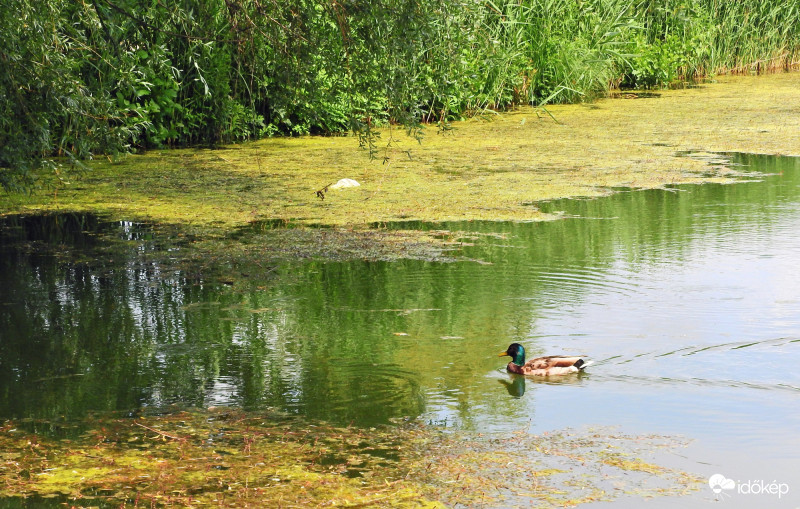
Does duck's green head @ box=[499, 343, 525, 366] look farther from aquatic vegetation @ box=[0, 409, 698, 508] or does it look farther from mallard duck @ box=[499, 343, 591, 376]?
aquatic vegetation @ box=[0, 409, 698, 508]

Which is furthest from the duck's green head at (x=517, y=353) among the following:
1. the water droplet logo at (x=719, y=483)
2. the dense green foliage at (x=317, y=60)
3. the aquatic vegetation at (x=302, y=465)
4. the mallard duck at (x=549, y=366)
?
the dense green foliage at (x=317, y=60)

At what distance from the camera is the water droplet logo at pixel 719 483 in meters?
3.22

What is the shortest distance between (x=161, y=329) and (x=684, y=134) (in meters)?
7.25

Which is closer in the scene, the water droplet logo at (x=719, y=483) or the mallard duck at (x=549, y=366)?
the water droplet logo at (x=719, y=483)

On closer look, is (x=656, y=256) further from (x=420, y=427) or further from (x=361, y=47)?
(x=420, y=427)

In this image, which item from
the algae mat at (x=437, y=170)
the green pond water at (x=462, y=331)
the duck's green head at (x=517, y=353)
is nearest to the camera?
the green pond water at (x=462, y=331)

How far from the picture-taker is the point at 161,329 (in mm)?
5059

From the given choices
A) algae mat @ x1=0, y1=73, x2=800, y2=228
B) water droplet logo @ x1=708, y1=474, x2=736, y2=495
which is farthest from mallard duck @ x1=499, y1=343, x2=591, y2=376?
algae mat @ x1=0, y1=73, x2=800, y2=228

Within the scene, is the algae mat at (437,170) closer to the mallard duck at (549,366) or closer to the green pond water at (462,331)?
the green pond water at (462,331)

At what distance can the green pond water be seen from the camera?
392cm

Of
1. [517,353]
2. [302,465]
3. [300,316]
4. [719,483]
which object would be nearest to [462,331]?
[517,353]

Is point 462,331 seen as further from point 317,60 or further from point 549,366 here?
point 317,60

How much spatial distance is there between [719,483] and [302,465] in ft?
4.39

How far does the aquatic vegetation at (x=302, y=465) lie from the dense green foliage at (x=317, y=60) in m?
2.46
